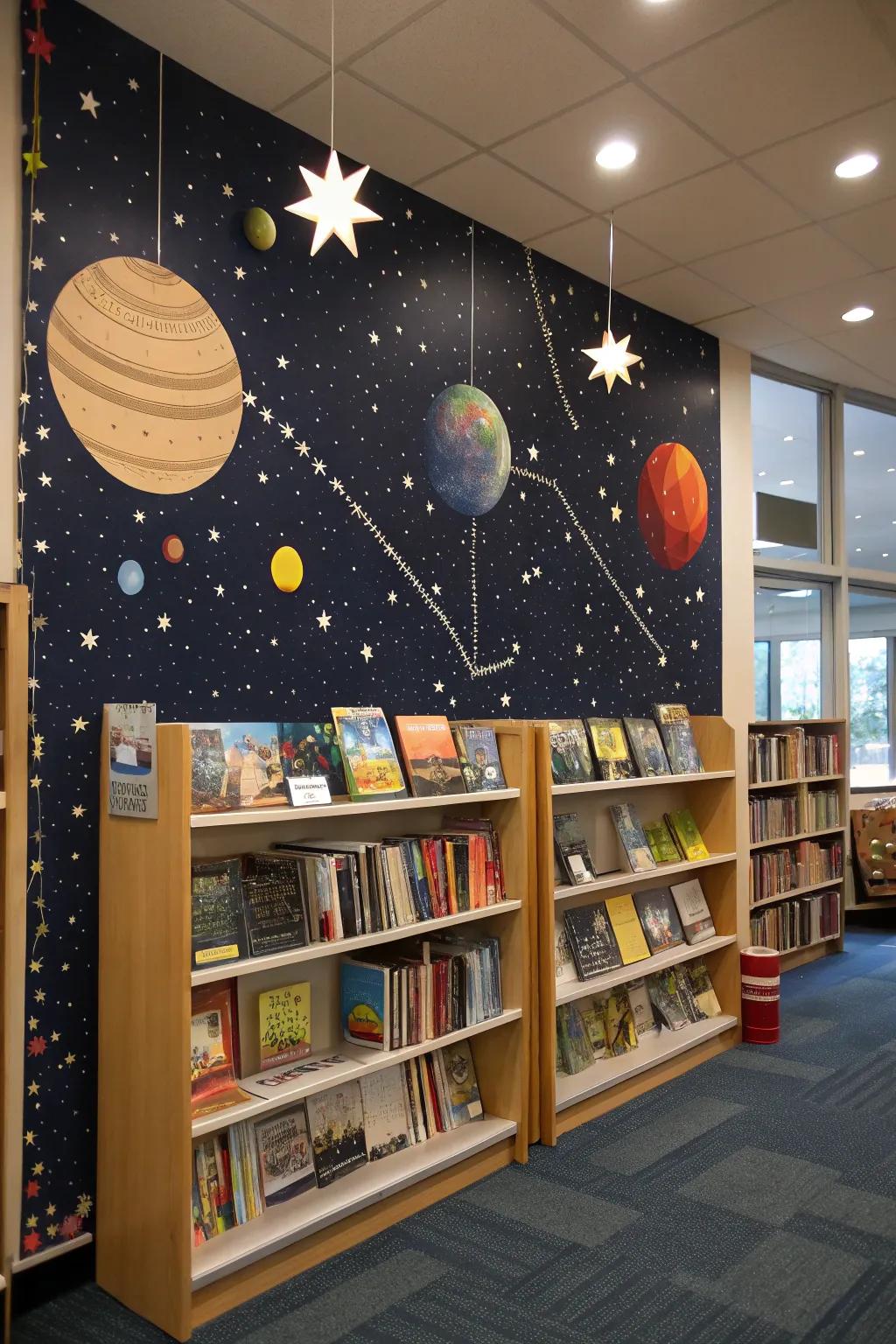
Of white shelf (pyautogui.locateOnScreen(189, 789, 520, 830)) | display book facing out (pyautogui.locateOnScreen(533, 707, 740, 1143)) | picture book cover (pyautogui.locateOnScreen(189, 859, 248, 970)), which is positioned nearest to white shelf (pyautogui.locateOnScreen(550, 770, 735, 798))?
display book facing out (pyautogui.locateOnScreen(533, 707, 740, 1143))

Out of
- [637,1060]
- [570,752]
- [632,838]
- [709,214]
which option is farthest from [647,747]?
[709,214]

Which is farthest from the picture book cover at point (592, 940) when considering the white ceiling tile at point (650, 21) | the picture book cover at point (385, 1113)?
the white ceiling tile at point (650, 21)

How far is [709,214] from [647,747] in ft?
6.76

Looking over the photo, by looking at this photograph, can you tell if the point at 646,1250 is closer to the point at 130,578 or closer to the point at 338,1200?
the point at 338,1200

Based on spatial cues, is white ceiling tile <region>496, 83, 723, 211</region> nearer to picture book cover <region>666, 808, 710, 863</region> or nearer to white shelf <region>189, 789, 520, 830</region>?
white shelf <region>189, 789, 520, 830</region>

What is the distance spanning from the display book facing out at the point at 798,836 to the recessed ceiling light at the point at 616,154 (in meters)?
3.05

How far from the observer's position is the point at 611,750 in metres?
3.97

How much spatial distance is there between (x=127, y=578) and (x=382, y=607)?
37.4 inches

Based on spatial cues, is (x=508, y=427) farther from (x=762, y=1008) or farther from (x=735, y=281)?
(x=762, y=1008)

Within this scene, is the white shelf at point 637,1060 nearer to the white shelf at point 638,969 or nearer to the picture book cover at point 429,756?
the white shelf at point 638,969

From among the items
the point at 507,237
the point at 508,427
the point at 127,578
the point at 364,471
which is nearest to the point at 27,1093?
the point at 127,578

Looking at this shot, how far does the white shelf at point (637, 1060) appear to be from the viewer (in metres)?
3.52

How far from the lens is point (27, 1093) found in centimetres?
248

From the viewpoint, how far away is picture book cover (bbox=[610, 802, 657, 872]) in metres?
4.03
